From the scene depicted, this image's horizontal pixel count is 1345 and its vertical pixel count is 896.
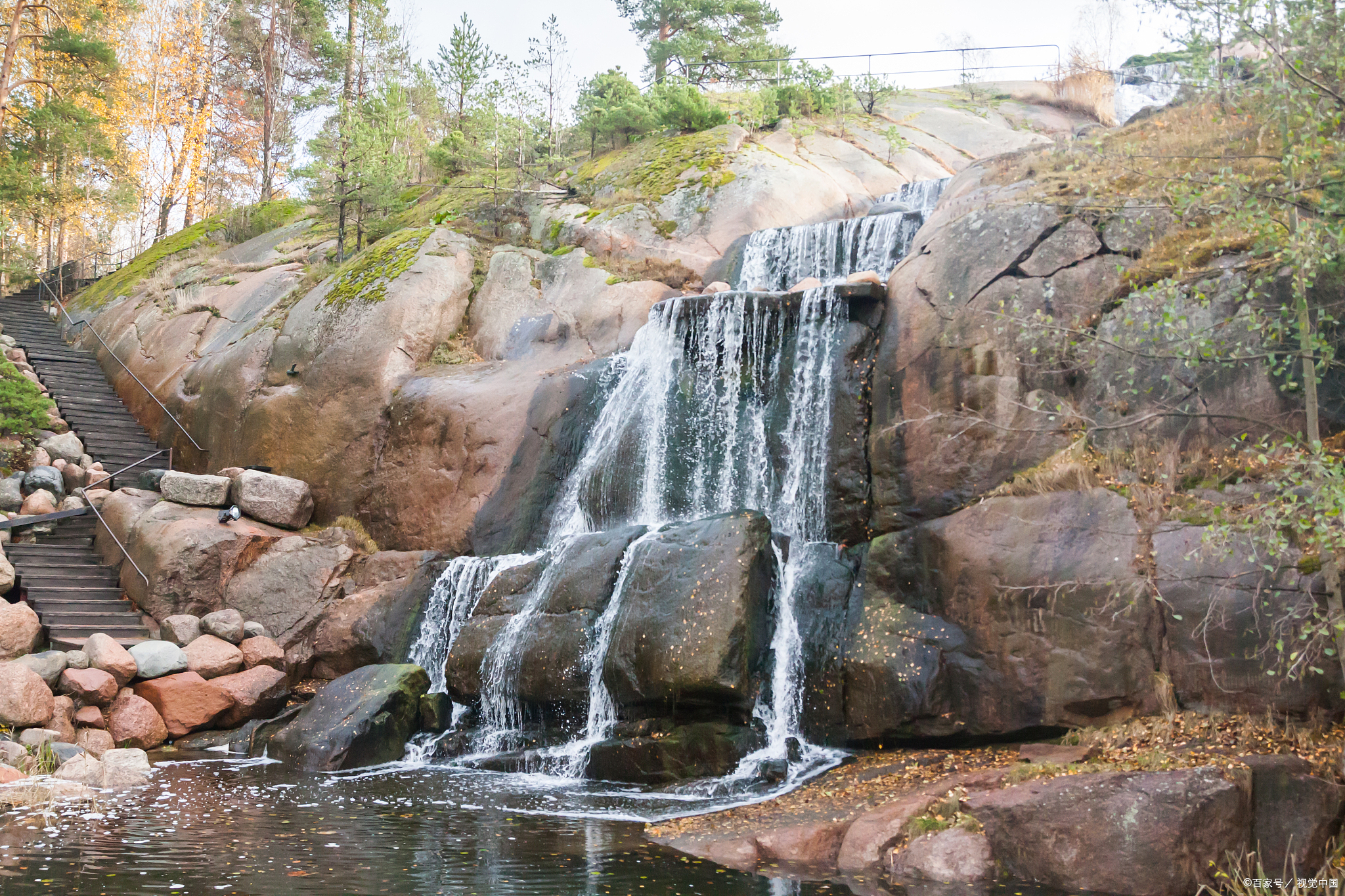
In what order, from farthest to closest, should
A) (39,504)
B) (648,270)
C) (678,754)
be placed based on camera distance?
(648,270)
(39,504)
(678,754)

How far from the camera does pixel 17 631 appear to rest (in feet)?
43.0

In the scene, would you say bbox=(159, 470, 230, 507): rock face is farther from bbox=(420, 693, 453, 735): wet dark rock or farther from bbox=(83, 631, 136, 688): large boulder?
bbox=(420, 693, 453, 735): wet dark rock

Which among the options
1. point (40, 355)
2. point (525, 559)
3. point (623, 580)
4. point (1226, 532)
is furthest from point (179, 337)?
point (1226, 532)

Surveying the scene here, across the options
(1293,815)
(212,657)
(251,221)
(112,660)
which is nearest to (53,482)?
(112,660)

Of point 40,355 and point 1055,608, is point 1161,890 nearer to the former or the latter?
point 1055,608

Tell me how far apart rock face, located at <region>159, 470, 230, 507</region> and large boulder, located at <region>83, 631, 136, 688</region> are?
A: 352 centimetres

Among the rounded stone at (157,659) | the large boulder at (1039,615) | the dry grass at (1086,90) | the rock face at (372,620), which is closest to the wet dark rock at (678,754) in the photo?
the large boulder at (1039,615)

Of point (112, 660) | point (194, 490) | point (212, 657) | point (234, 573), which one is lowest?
Result: point (212, 657)

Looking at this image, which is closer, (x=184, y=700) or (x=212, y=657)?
(x=184, y=700)

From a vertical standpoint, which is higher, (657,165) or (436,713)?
(657,165)

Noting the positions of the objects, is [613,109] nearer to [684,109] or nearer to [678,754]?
[684,109]

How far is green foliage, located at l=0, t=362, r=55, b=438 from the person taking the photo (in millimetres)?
18297

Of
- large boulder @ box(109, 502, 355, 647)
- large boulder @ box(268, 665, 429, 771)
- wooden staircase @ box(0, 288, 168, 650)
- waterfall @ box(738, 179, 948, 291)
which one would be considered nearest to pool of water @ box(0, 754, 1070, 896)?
large boulder @ box(268, 665, 429, 771)

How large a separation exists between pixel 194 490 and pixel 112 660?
13.2 feet
